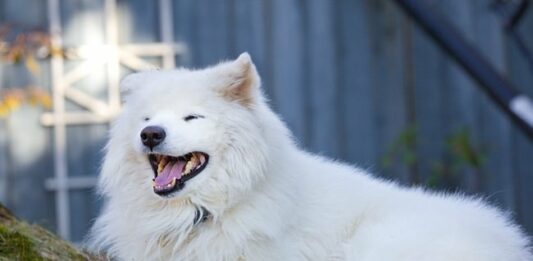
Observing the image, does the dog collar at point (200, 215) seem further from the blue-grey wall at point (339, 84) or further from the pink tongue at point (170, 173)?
the blue-grey wall at point (339, 84)

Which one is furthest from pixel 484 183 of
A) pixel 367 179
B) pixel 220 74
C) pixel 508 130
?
pixel 220 74

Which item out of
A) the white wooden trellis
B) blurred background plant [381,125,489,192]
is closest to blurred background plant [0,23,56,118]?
the white wooden trellis

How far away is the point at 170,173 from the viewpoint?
4.80 metres

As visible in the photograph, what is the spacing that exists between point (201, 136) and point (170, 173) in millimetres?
234

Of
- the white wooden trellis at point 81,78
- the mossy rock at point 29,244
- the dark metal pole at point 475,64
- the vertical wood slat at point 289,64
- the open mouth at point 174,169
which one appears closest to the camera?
the open mouth at point 174,169

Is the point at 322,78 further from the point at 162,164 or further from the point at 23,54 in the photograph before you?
the point at 162,164

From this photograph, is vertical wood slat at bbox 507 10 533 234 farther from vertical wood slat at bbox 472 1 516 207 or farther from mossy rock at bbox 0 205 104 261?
mossy rock at bbox 0 205 104 261

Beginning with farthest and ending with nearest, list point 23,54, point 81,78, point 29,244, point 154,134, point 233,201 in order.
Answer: point 81,78 → point 23,54 → point 29,244 → point 233,201 → point 154,134

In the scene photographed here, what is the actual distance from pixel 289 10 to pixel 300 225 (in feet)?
16.9

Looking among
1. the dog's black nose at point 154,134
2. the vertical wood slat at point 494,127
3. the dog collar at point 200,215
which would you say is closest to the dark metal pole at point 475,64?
the vertical wood slat at point 494,127

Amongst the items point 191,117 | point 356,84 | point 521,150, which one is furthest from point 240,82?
point 521,150

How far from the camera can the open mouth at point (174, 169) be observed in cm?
473

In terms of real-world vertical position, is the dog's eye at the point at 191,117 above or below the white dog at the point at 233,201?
above

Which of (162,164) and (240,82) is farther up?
(240,82)
